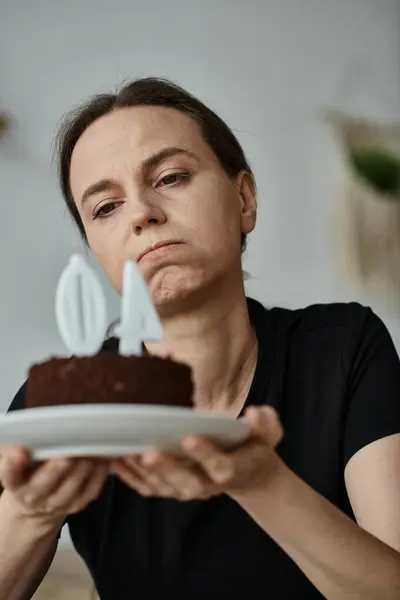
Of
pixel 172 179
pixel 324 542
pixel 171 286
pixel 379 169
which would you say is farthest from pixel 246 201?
pixel 379 169

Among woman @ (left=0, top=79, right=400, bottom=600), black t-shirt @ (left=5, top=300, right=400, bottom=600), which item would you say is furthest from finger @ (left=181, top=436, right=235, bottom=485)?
black t-shirt @ (left=5, top=300, right=400, bottom=600)

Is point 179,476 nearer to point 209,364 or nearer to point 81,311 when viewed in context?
point 81,311

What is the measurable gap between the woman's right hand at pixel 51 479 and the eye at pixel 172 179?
472 millimetres

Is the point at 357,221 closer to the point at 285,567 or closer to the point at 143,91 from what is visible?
the point at 143,91

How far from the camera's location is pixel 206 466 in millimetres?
521

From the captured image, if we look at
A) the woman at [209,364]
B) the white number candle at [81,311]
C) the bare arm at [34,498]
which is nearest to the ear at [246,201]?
the woman at [209,364]

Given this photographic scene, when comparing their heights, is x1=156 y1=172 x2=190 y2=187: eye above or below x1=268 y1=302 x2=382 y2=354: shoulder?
above

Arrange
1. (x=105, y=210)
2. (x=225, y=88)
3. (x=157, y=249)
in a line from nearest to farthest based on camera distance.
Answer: (x=157, y=249) → (x=105, y=210) → (x=225, y=88)

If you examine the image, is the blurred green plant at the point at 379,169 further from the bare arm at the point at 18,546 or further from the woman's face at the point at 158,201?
the bare arm at the point at 18,546

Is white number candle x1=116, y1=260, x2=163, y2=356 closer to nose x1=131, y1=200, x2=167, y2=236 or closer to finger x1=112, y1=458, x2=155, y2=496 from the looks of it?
finger x1=112, y1=458, x2=155, y2=496

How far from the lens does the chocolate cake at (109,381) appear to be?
0.56 m

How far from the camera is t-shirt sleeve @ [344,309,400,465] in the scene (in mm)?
881

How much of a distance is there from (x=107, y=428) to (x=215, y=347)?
A: 50 centimetres

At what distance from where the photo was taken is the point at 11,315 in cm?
134
